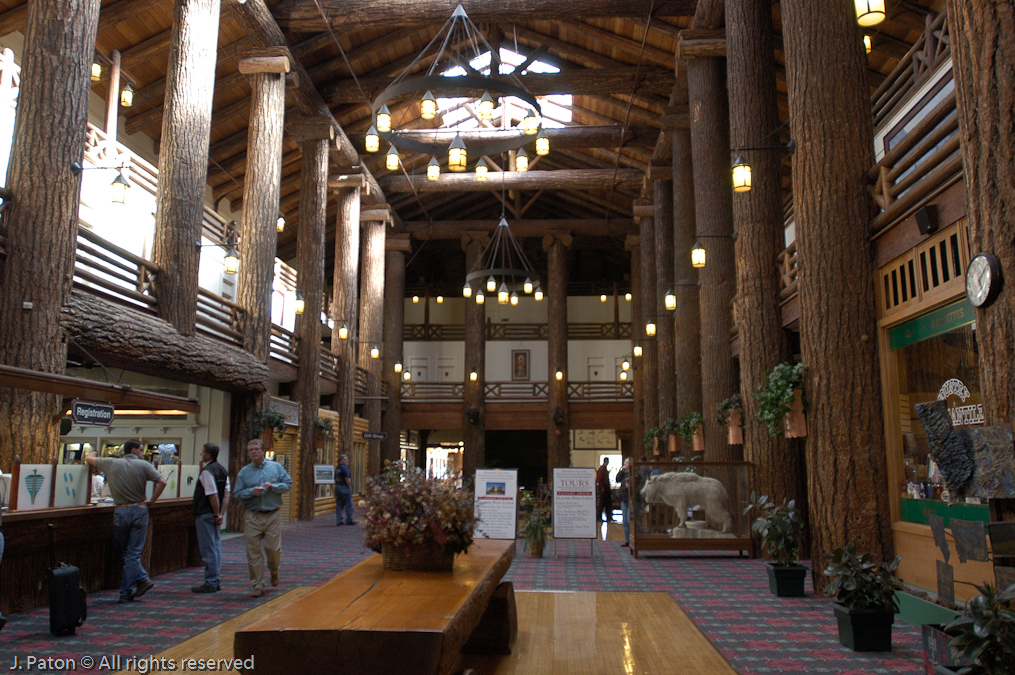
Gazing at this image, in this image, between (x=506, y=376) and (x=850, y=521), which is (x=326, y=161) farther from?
(x=850, y=521)

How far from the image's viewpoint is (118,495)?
6.65 metres

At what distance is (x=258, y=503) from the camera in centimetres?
668

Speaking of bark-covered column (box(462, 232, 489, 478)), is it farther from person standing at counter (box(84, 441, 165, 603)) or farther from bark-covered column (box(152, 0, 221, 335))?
person standing at counter (box(84, 441, 165, 603))

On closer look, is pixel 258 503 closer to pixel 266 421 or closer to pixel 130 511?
pixel 130 511

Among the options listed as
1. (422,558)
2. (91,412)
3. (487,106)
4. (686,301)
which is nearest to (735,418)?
(487,106)

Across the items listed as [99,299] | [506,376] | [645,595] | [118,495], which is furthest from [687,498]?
[506,376]

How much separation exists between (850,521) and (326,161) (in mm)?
14062

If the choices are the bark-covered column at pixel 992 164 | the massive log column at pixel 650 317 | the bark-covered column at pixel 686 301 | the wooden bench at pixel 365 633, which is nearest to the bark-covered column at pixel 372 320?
the massive log column at pixel 650 317

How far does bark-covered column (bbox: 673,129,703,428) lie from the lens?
49.5 feet

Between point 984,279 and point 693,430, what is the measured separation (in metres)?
9.67

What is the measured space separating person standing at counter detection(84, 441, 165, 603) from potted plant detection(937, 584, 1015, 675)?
6005 mm

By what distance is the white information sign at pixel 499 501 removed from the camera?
10.2m

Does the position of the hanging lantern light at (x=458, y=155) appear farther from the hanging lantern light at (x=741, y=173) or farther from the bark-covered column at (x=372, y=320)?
the bark-covered column at (x=372, y=320)

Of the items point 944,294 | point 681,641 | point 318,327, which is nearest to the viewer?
point 681,641
